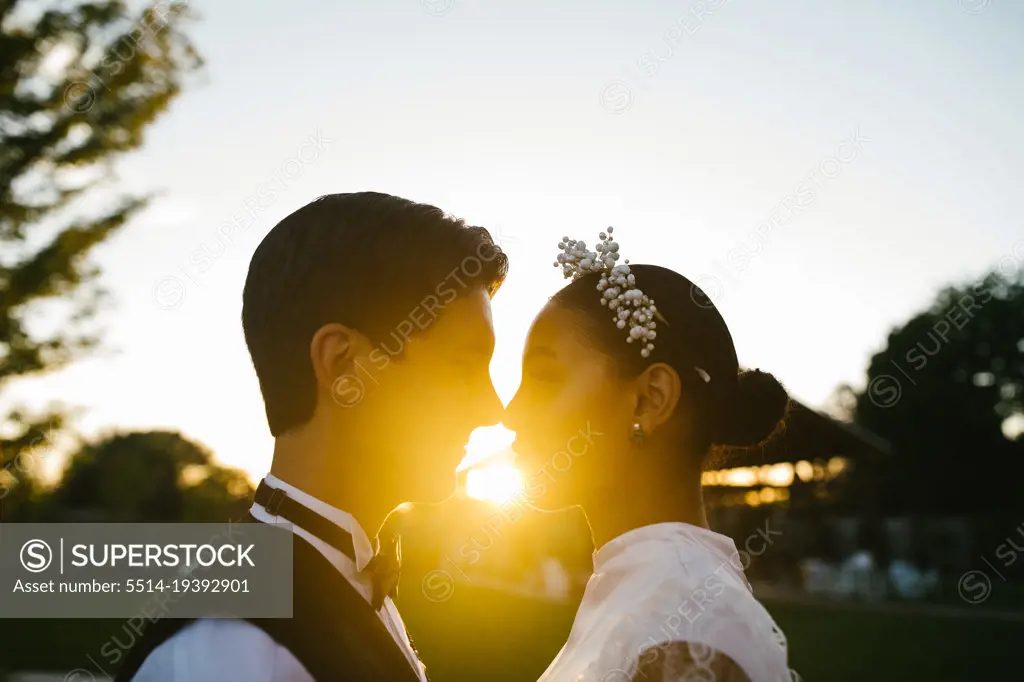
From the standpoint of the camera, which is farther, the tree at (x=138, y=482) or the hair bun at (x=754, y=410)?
the tree at (x=138, y=482)

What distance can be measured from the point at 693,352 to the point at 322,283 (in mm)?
1597

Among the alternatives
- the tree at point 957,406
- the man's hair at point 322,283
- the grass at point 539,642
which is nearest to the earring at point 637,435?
the man's hair at point 322,283

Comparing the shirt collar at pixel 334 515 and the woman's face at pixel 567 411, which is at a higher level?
the woman's face at pixel 567 411

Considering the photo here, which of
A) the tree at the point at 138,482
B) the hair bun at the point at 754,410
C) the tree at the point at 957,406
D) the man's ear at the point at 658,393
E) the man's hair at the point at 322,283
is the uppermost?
the tree at the point at 138,482

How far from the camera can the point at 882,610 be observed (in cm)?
2131

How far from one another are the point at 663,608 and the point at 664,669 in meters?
0.24

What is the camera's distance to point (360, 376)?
2.31 metres

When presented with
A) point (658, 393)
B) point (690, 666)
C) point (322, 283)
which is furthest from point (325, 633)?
point (658, 393)

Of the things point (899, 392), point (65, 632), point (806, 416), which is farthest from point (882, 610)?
point (899, 392)

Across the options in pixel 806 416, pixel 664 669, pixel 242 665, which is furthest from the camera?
pixel 806 416

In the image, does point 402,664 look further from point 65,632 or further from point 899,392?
point 899,392

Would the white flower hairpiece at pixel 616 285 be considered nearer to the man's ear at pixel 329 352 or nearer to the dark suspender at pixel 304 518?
the man's ear at pixel 329 352

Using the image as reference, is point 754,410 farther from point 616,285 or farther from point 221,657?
point 221,657

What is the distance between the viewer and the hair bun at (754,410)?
11.2 feet
